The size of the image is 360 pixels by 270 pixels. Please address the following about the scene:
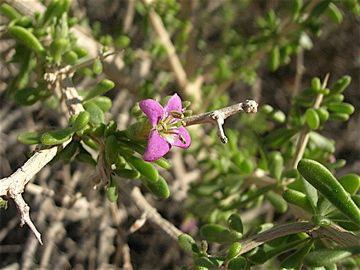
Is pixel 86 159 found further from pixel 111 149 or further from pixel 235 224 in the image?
pixel 235 224

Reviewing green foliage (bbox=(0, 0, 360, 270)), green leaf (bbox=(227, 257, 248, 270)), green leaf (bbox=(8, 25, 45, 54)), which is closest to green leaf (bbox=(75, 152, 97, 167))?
green foliage (bbox=(0, 0, 360, 270))

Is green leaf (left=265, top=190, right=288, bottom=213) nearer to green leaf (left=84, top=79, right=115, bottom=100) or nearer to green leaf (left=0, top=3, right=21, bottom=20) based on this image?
green leaf (left=84, top=79, right=115, bottom=100)

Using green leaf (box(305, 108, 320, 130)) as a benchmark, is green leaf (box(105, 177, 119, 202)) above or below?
above

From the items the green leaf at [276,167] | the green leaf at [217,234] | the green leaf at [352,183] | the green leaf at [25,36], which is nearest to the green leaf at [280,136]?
the green leaf at [276,167]

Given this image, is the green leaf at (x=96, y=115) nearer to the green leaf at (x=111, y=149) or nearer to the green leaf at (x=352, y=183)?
the green leaf at (x=111, y=149)

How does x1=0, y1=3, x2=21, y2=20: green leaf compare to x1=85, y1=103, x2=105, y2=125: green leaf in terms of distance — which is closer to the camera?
x1=85, y1=103, x2=105, y2=125: green leaf

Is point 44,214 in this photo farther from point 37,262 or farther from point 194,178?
point 194,178

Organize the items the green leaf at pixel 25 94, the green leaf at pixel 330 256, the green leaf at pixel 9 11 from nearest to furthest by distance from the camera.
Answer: the green leaf at pixel 330 256, the green leaf at pixel 25 94, the green leaf at pixel 9 11
